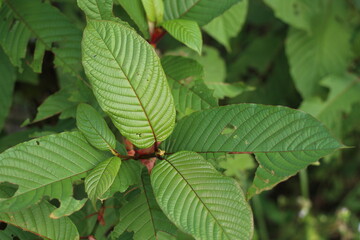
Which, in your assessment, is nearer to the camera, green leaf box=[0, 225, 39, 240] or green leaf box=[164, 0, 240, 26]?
green leaf box=[0, 225, 39, 240]

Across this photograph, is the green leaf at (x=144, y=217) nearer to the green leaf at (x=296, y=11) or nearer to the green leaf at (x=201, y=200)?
the green leaf at (x=201, y=200)

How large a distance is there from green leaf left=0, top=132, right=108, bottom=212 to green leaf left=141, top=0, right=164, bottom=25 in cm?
44

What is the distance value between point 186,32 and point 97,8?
10.6 inches

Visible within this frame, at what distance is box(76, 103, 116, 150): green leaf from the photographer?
1.06 metres

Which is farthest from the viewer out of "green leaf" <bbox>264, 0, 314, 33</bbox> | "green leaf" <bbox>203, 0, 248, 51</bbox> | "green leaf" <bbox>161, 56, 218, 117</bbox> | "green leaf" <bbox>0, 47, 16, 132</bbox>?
"green leaf" <bbox>264, 0, 314, 33</bbox>

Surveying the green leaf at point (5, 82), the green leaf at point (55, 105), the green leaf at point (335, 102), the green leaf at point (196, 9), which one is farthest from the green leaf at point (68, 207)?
the green leaf at point (335, 102)

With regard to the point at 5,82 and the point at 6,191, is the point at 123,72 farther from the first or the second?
Answer: the point at 5,82

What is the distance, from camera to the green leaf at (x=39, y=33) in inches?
54.7

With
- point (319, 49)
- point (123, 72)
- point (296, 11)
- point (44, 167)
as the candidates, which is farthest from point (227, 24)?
point (44, 167)

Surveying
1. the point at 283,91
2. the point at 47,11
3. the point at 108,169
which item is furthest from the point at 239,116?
the point at 283,91

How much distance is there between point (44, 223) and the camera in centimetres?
107

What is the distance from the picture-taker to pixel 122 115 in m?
0.99

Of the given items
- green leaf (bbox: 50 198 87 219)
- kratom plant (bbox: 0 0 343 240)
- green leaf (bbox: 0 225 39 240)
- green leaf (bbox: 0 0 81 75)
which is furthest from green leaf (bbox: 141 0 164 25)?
green leaf (bbox: 0 225 39 240)

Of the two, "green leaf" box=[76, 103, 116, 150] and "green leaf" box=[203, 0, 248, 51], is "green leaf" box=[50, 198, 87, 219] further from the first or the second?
"green leaf" box=[203, 0, 248, 51]
